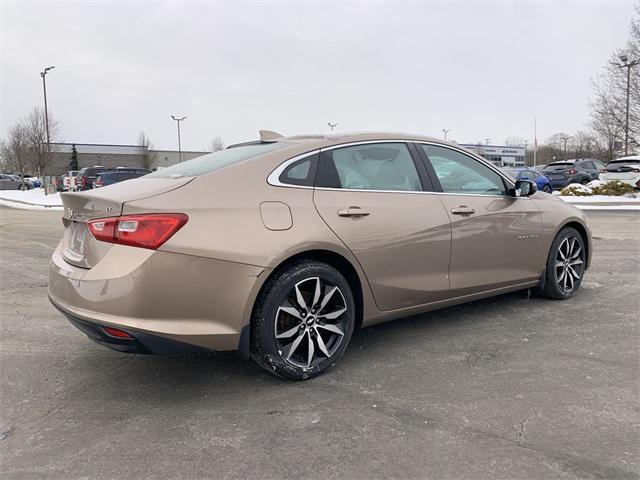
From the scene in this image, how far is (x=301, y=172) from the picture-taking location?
3.38 meters

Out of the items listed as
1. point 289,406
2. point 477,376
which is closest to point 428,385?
point 477,376

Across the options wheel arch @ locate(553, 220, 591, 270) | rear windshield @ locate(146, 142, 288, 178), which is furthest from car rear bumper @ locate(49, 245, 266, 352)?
wheel arch @ locate(553, 220, 591, 270)

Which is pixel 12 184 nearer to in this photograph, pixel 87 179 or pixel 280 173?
pixel 87 179

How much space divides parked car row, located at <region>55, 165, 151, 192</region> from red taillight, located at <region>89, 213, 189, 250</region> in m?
11.5

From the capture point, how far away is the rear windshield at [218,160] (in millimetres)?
3366

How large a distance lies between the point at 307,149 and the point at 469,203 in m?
1.48

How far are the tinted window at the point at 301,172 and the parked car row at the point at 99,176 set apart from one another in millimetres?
11279

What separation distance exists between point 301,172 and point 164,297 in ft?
3.95

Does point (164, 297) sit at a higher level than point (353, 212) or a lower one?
lower

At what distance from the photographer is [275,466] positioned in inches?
93.0

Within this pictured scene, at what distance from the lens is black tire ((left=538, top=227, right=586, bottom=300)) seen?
16.2 feet

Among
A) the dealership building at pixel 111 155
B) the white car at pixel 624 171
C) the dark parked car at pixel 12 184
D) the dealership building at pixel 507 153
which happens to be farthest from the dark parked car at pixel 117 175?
the dealership building at pixel 507 153

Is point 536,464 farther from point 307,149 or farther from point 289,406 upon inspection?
point 307,149

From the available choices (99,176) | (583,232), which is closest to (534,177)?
(99,176)
